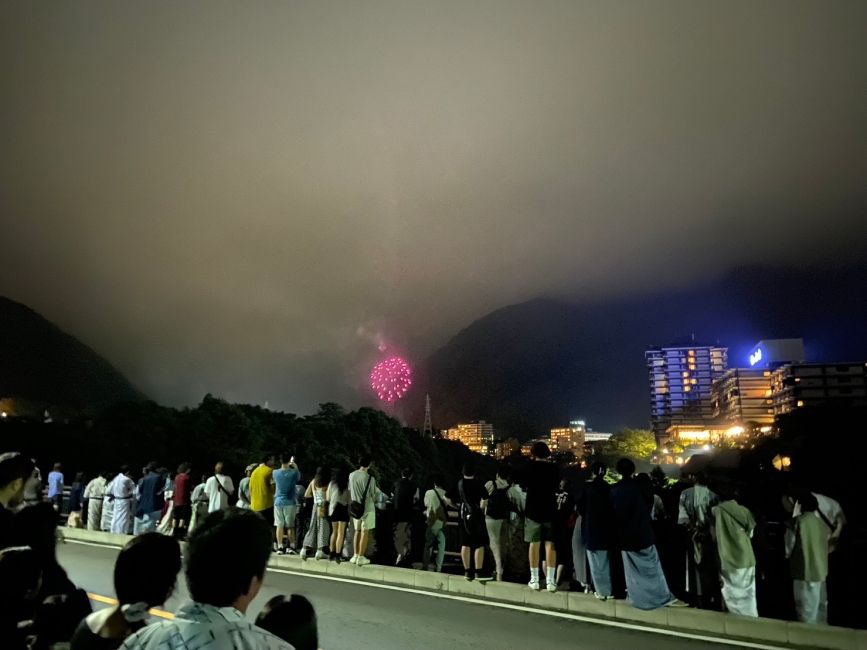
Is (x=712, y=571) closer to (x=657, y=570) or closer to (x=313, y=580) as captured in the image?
(x=657, y=570)

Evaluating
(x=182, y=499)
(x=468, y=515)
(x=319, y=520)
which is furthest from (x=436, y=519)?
(x=182, y=499)

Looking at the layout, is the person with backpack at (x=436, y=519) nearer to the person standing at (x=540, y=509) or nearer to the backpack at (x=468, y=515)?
the backpack at (x=468, y=515)

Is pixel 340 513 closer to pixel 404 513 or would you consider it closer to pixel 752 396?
pixel 404 513

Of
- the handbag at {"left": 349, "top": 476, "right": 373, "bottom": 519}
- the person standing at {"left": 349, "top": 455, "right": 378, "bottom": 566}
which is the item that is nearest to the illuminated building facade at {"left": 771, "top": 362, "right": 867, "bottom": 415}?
the person standing at {"left": 349, "top": 455, "right": 378, "bottom": 566}

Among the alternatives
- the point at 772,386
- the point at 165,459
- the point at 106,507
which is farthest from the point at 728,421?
the point at 106,507

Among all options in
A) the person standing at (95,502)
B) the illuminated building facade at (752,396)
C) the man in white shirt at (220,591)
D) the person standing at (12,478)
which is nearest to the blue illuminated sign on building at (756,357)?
the illuminated building facade at (752,396)
